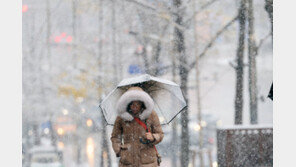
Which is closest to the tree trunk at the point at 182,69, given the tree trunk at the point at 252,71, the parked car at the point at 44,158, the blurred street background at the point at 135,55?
the blurred street background at the point at 135,55

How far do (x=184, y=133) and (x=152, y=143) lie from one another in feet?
30.7

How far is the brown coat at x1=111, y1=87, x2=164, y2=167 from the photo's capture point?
6.86 m

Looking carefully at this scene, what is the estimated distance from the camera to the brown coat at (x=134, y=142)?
6859 millimetres

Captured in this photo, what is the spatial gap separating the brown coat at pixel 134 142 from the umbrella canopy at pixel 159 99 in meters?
0.64

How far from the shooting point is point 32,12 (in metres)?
28.6

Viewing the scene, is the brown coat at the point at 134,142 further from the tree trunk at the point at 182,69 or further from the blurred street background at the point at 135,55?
the tree trunk at the point at 182,69

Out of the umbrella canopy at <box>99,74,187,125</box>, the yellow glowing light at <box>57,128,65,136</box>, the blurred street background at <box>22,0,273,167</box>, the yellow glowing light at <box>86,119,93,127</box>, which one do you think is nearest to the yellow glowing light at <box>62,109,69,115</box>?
the blurred street background at <box>22,0,273,167</box>

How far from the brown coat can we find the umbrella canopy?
2.09ft

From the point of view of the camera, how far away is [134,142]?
22.5ft

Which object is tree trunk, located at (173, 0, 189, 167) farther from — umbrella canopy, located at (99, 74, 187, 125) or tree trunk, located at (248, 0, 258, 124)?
umbrella canopy, located at (99, 74, 187, 125)

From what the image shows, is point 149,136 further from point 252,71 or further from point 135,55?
point 135,55
